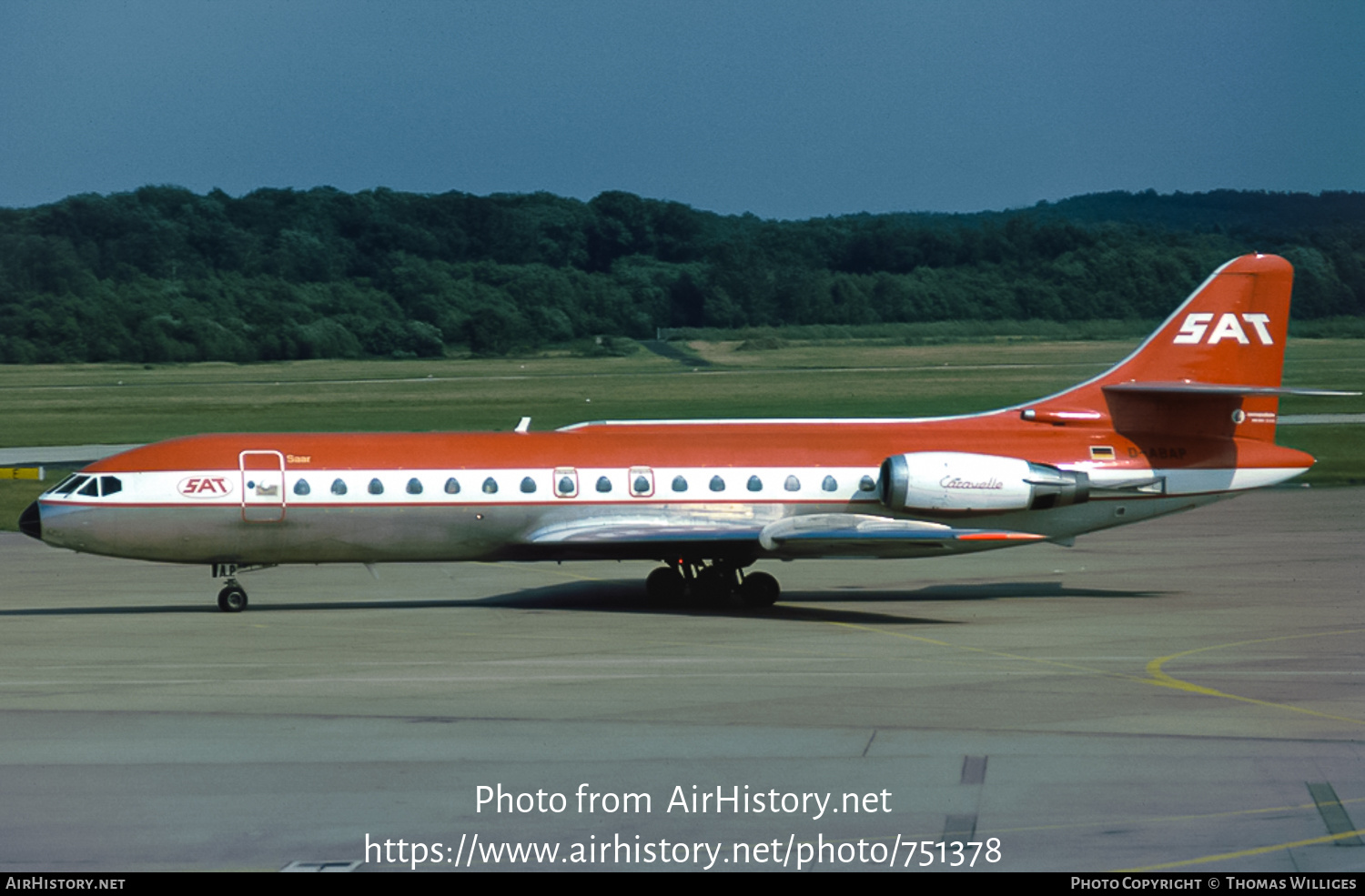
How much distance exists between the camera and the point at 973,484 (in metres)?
26.9

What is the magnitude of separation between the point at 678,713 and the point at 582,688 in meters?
2.06

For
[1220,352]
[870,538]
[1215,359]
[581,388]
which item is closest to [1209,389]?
[1215,359]

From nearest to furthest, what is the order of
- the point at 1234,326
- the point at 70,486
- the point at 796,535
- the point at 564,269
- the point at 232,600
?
Answer: the point at 796,535 → the point at 70,486 → the point at 232,600 → the point at 1234,326 → the point at 564,269

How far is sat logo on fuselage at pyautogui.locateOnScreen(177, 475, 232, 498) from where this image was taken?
A: 26406 millimetres

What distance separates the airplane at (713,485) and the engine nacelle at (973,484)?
1.4 inches

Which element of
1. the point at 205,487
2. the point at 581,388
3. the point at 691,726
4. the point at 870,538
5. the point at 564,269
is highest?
the point at 564,269

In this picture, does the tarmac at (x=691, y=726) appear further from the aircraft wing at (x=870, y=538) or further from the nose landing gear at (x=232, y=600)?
the aircraft wing at (x=870, y=538)

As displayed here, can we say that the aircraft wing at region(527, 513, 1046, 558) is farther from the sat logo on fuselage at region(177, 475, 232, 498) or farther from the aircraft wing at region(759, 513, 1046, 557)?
the sat logo on fuselage at region(177, 475, 232, 498)

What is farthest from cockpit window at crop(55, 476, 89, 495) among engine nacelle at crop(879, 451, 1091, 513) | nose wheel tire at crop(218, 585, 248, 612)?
engine nacelle at crop(879, 451, 1091, 513)

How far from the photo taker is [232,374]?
294 feet

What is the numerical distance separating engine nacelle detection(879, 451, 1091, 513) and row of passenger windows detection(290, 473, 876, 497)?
2.93ft

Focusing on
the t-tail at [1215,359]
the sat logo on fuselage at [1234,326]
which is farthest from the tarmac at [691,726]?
the sat logo on fuselage at [1234,326]

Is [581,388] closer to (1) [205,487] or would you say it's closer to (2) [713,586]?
(2) [713,586]

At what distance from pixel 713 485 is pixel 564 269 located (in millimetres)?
77882
